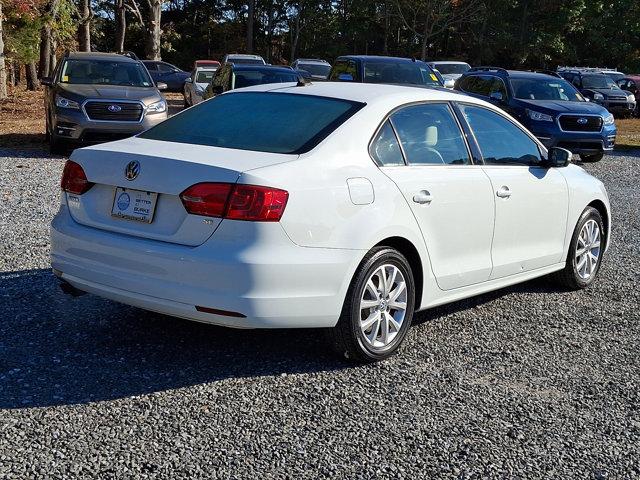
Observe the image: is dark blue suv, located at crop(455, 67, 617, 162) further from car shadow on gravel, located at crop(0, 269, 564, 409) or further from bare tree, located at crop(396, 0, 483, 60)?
bare tree, located at crop(396, 0, 483, 60)

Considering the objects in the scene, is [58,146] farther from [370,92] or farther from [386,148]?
[386,148]

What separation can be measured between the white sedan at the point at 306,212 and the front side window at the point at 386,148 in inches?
0.5

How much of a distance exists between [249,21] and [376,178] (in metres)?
52.7

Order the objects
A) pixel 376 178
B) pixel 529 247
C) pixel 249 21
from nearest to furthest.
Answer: pixel 376 178
pixel 529 247
pixel 249 21

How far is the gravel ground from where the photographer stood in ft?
Result: 12.8

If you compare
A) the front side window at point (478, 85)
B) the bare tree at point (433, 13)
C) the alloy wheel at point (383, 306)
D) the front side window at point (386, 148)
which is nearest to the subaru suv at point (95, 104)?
the front side window at point (478, 85)

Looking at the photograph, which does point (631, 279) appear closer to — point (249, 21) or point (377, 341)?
point (377, 341)

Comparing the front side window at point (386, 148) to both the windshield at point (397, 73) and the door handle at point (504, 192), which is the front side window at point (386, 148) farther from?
the windshield at point (397, 73)

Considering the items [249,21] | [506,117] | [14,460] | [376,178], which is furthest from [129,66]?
[249,21]

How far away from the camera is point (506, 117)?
6.57 meters

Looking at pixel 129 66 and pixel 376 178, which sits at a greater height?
pixel 376 178

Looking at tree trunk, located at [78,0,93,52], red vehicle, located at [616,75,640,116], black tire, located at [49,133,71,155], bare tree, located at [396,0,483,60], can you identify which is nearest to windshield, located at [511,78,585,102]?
black tire, located at [49,133,71,155]

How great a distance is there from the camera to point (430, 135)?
19.0 ft

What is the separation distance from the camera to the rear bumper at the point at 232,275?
4531mm
